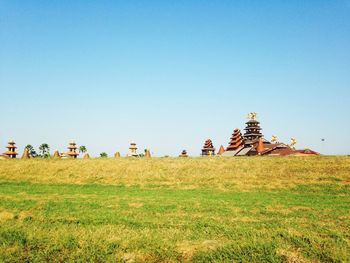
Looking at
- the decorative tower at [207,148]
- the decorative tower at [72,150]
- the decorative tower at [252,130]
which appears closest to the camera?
the decorative tower at [72,150]

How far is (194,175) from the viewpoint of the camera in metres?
28.4

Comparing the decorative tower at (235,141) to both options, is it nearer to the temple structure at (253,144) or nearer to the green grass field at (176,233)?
the temple structure at (253,144)

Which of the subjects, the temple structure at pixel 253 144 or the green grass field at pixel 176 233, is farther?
the temple structure at pixel 253 144

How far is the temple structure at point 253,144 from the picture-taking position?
60.5m

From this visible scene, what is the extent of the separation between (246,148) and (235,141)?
13930mm

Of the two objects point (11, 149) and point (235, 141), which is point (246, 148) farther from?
point (11, 149)

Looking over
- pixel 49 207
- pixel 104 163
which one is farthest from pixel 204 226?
pixel 104 163

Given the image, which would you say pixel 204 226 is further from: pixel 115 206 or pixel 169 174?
pixel 169 174

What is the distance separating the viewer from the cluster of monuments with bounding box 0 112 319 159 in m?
48.7

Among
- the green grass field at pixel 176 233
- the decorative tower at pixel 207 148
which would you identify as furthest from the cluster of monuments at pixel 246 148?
the green grass field at pixel 176 233

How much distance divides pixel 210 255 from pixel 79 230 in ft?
13.3

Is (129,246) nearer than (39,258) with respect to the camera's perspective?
No

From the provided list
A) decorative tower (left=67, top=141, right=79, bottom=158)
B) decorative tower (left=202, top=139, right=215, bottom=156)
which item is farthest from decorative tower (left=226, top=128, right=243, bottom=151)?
decorative tower (left=67, top=141, right=79, bottom=158)

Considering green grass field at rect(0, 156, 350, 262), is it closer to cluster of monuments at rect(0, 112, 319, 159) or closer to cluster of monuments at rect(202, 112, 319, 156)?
cluster of monuments at rect(0, 112, 319, 159)
